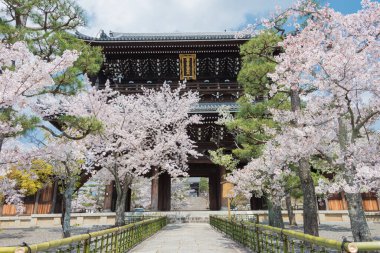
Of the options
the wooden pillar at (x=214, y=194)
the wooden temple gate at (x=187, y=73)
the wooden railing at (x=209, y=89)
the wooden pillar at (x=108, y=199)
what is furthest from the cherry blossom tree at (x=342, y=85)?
the wooden pillar at (x=214, y=194)

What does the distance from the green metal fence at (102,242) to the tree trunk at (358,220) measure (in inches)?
249

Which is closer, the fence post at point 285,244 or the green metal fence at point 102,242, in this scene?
the green metal fence at point 102,242

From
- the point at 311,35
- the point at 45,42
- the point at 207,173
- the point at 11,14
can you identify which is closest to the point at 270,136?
the point at 311,35

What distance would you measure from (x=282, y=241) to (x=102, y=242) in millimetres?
3850

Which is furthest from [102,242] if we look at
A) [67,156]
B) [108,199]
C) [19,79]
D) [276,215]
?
[108,199]

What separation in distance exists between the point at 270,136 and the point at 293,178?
3.49 m

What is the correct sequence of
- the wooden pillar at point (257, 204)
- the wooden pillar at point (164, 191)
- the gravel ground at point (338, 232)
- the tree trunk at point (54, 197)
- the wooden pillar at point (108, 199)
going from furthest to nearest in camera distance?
the wooden pillar at point (164, 191) → the wooden pillar at point (257, 204) → the tree trunk at point (54, 197) → the wooden pillar at point (108, 199) → the gravel ground at point (338, 232)

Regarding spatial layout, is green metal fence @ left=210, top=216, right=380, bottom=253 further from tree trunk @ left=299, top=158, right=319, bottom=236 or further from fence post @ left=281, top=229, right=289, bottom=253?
tree trunk @ left=299, top=158, right=319, bottom=236

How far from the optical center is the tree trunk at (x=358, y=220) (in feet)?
23.3

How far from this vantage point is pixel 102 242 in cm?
599

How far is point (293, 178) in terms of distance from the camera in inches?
550

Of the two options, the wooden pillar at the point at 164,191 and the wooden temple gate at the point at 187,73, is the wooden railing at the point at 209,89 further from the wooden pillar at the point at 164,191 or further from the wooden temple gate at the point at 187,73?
the wooden pillar at the point at 164,191

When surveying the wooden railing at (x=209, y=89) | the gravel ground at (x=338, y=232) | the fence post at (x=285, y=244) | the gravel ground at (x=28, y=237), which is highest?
the wooden railing at (x=209, y=89)

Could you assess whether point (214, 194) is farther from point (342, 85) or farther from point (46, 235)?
point (342, 85)
